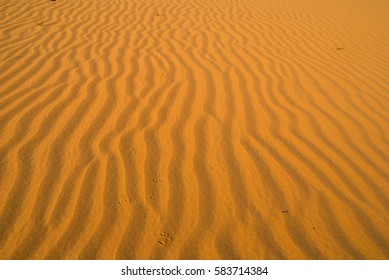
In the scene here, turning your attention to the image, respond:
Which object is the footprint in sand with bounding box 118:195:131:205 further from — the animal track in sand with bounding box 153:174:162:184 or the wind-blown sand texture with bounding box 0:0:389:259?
the animal track in sand with bounding box 153:174:162:184

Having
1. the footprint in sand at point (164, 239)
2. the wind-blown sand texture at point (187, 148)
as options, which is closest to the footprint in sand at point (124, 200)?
the wind-blown sand texture at point (187, 148)

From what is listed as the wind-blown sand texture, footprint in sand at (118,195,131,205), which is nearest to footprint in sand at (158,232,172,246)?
the wind-blown sand texture

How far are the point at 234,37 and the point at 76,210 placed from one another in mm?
4564

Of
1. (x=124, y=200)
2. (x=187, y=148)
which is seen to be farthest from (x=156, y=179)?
(x=187, y=148)

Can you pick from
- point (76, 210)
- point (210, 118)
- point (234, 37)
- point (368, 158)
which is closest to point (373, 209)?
point (368, 158)

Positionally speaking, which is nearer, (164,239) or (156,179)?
(164,239)

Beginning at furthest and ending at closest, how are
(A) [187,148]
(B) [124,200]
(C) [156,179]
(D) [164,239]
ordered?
(A) [187,148] → (C) [156,179] → (B) [124,200] → (D) [164,239]

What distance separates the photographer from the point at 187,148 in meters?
2.76

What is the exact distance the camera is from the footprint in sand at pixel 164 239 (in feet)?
6.57

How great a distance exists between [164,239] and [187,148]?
0.98 m

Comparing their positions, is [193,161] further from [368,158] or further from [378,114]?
[378,114]

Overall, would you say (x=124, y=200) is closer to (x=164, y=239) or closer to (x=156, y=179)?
(x=156, y=179)

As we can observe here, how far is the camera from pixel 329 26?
6672 mm

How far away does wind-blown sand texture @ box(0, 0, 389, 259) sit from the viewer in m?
2.06
